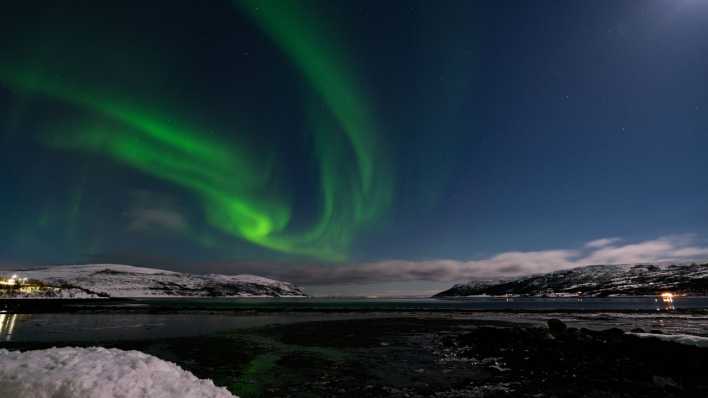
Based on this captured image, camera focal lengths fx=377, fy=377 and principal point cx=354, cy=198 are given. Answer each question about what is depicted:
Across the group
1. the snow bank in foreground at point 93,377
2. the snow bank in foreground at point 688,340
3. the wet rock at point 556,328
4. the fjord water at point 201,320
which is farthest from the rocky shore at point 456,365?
the fjord water at point 201,320

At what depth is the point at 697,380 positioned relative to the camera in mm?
18281

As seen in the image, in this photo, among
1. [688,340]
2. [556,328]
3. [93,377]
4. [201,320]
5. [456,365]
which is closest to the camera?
[93,377]

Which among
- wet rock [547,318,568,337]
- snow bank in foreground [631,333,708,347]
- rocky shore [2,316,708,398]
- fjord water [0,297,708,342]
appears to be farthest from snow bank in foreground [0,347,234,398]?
wet rock [547,318,568,337]

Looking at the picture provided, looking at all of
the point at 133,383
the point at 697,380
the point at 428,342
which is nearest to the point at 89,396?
the point at 133,383

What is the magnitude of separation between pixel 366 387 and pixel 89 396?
1159 centimetres

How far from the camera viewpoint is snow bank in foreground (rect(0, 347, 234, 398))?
9.09m

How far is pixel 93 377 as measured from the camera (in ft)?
31.2

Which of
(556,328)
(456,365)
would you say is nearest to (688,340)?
(556,328)

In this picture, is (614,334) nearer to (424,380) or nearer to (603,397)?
(603,397)

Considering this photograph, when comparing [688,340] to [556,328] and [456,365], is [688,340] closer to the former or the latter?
[556,328]

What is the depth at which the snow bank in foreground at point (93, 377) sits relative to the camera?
909cm

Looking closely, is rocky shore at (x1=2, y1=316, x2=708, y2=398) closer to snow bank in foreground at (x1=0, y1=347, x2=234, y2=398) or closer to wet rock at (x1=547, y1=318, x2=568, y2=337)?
wet rock at (x1=547, y1=318, x2=568, y2=337)

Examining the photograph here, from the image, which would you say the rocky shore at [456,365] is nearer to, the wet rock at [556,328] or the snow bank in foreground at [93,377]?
the wet rock at [556,328]

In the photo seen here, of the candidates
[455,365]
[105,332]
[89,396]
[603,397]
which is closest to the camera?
[89,396]
